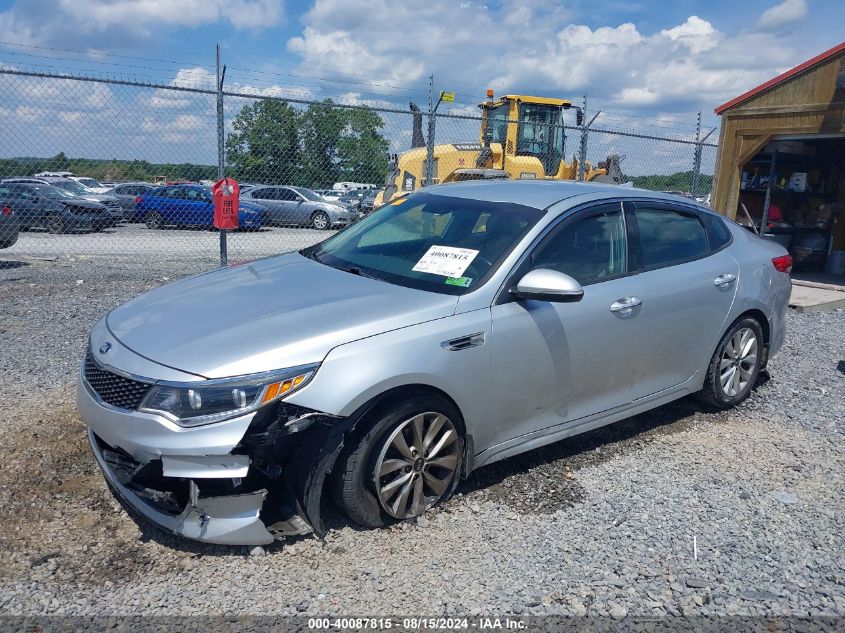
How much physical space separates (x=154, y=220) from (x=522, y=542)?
19578 millimetres

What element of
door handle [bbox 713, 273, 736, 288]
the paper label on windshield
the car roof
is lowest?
door handle [bbox 713, 273, 736, 288]

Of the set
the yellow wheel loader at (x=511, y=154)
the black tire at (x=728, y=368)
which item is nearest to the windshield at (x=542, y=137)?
the yellow wheel loader at (x=511, y=154)

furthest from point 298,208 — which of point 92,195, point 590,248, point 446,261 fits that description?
point 446,261

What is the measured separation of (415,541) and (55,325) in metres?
5.15

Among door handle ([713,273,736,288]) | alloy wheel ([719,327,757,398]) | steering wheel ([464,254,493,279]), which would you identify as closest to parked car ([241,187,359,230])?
alloy wheel ([719,327,757,398])

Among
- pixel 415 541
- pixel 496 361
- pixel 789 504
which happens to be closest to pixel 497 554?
pixel 415 541

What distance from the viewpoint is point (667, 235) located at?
461 cm

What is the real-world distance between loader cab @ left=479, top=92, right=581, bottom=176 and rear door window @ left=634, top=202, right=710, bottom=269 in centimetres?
1105

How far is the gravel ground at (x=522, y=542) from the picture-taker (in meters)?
2.88

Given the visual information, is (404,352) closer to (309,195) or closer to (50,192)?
(50,192)

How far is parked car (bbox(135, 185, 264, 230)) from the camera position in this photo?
1930 centimetres

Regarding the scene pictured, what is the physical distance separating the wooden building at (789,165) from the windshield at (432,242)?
28.9ft

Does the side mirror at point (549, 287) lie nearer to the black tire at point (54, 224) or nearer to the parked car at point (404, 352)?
the parked car at point (404, 352)

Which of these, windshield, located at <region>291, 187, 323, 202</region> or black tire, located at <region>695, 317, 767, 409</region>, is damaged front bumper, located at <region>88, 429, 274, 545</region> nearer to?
black tire, located at <region>695, 317, 767, 409</region>
